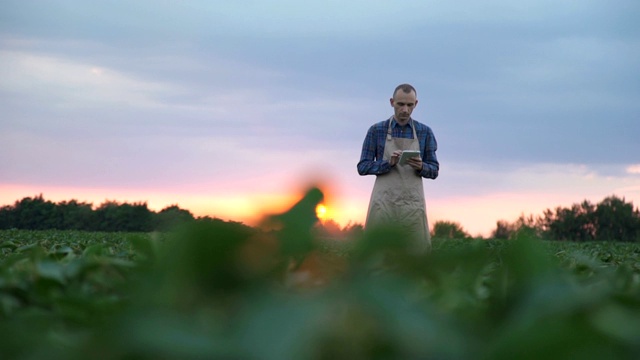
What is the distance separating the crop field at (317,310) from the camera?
24.7 inches

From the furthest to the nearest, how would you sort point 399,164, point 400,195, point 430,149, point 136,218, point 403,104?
point 136,218
point 430,149
point 403,104
point 400,195
point 399,164

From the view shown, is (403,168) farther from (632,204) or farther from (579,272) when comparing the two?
(632,204)

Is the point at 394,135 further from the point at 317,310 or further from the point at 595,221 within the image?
the point at 595,221

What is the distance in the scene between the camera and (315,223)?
31.8 inches

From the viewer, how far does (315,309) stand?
648mm

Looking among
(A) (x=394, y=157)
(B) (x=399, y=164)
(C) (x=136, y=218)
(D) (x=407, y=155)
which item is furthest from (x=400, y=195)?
(C) (x=136, y=218)

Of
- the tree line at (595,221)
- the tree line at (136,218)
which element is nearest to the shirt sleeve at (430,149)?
the tree line at (136,218)

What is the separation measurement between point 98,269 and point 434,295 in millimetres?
671

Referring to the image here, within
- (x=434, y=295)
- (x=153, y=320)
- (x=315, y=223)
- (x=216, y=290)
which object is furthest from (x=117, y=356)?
(x=434, y=295)

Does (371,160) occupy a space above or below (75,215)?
below

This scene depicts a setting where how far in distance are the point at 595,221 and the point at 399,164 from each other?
3134cm

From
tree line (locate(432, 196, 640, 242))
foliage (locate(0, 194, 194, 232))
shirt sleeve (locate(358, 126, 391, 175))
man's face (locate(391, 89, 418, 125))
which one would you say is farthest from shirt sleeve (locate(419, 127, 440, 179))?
tree line (locate(432, 196, 640, 242))

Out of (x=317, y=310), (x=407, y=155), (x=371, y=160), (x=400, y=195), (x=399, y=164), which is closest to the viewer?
(x=317, y=310)

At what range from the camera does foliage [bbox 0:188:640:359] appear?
2.06 feet
